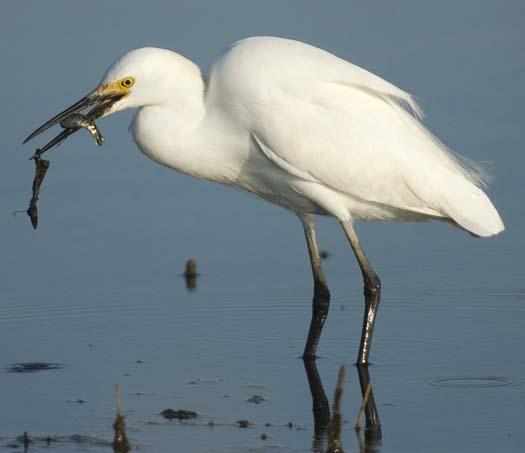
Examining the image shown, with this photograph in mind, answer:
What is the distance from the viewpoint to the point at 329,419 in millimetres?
7539

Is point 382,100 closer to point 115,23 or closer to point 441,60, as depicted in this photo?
point 441,60

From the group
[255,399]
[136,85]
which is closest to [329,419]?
[255,399]

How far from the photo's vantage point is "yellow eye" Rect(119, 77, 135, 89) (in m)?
8.44

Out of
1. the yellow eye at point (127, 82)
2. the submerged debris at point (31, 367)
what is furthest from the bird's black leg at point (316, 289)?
the submerged debris at point (31, 367)

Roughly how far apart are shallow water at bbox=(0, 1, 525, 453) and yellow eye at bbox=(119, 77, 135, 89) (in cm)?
169

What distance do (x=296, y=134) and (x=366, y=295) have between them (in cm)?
124

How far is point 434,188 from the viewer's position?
29.1ft

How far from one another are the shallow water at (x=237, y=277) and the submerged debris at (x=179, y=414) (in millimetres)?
59

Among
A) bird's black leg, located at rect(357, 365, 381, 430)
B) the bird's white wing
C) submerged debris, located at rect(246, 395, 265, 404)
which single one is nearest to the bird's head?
the bird's white wing

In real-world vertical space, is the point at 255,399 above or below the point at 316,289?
below

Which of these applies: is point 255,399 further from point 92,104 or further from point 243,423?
point 92,104

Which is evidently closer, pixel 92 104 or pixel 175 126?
pixel 92 104

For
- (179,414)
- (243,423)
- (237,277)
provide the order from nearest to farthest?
(243,423) → (179,414) → (237,277)

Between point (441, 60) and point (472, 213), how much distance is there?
5.55 m
